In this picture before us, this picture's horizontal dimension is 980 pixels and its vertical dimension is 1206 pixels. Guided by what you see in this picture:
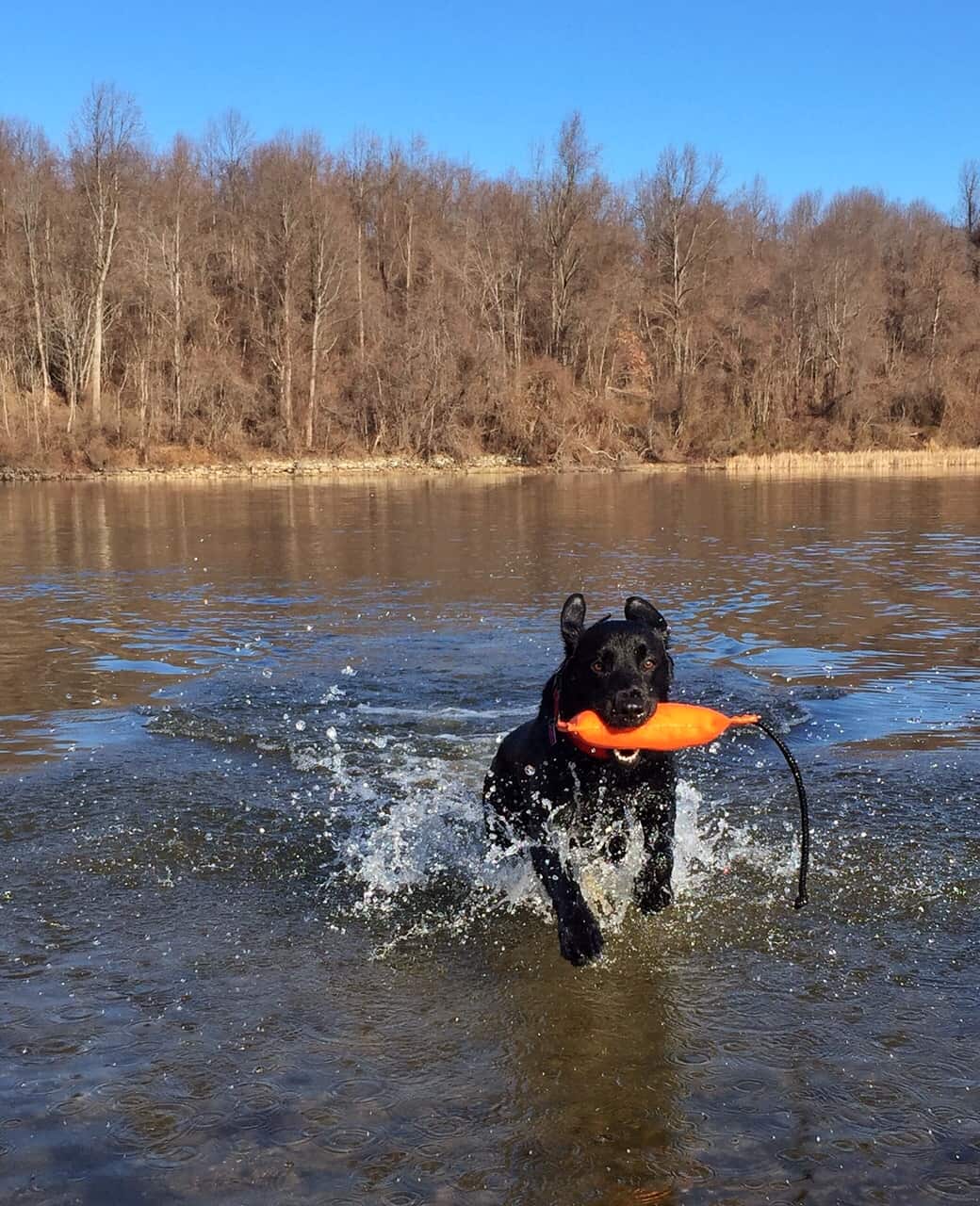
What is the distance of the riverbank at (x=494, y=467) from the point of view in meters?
45.1

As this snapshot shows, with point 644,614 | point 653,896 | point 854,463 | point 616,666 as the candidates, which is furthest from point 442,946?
point 854,463

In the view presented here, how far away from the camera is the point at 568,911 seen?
4289 millimetres

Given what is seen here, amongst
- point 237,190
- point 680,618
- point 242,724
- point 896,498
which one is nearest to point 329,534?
point 680,618

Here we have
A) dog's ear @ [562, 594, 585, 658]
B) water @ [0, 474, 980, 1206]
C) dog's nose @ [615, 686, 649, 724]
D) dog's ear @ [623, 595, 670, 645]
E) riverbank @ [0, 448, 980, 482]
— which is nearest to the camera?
water @ [0, 474, 980, 1206]

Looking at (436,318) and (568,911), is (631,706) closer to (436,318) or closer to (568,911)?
(568,911)

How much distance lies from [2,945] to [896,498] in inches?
1161

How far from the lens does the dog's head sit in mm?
4570

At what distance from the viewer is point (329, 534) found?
2255 centimetres

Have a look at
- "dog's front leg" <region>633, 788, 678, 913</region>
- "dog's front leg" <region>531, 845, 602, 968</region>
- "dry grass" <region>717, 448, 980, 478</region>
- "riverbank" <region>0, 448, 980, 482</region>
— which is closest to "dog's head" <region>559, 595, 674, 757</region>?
"dog's front leg" <region>633, 788, 678, 913</region>

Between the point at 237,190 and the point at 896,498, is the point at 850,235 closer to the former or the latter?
the point at 237,190

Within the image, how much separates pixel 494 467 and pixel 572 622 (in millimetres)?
48016

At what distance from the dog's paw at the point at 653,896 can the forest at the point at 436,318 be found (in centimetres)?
4383

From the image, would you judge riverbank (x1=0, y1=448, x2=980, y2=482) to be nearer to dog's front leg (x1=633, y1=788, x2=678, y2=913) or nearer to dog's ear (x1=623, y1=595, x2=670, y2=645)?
dog's ear (x1=623, y1=595, x2=670, y2=645)

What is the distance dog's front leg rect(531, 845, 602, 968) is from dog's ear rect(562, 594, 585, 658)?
1009 mm
